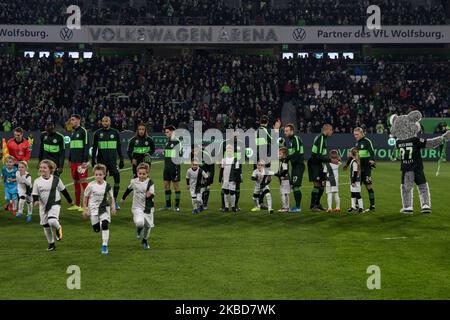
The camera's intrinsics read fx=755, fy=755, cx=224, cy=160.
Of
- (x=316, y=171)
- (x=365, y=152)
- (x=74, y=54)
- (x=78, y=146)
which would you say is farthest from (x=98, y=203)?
(x=74, y=54)

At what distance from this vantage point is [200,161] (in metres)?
19.6

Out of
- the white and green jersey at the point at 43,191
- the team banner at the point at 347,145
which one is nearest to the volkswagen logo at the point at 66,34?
the team banner at the point at 347,145

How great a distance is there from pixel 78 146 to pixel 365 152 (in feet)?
24.6

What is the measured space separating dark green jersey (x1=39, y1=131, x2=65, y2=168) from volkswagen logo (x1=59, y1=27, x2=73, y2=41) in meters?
33.6

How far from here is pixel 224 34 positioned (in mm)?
51875

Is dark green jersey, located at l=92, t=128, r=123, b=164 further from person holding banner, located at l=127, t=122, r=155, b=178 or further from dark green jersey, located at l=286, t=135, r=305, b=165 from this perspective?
dark green jersey, located at l=286, t=135, r=305, b=165

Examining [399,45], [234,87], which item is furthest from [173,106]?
[399,45]

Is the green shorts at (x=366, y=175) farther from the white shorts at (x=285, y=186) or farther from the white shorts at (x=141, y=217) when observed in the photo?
the white shorts at (x=141, y=217)

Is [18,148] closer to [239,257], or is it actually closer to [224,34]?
[239,257]

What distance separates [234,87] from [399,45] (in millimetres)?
14847

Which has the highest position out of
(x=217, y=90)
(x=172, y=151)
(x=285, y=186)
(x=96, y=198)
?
(x=217, y=90)

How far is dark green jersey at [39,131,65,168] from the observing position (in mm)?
19328

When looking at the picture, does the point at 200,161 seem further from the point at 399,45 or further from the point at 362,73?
the point at 399,45
